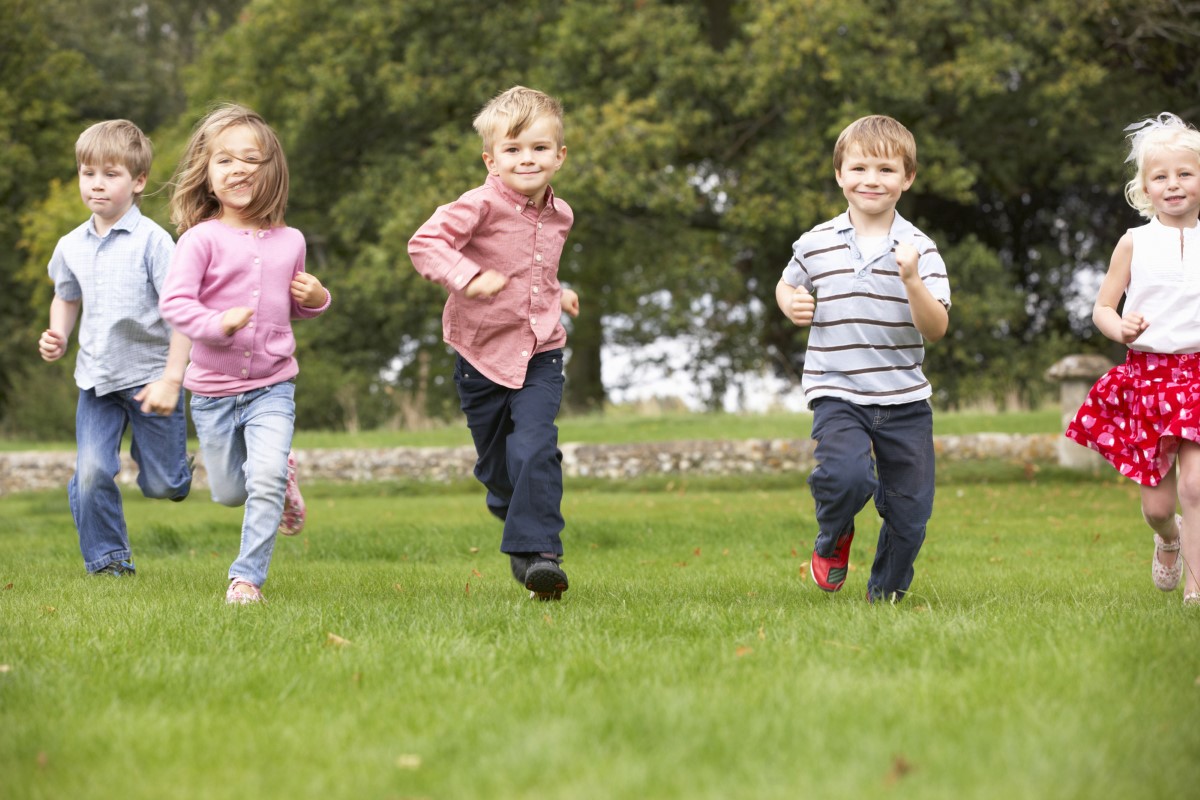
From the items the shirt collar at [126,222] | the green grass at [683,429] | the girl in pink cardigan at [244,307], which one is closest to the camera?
the girl in pink cardigan at [244,307]

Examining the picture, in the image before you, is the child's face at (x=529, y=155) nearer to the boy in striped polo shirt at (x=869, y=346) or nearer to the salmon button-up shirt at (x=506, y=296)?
the salmon button-up shirt at (x=506, y=296)

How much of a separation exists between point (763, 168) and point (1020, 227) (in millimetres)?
7763

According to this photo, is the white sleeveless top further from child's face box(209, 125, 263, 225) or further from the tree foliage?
the tree foliage

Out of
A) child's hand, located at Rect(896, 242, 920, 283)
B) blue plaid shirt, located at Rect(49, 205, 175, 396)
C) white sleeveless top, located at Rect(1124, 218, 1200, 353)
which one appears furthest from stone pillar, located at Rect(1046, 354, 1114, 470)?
blue plaid shirt, located at Rect(49, 205, 175, 396)

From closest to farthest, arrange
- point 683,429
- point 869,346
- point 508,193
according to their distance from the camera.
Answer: point 869,346
point 508,193
point 683,429

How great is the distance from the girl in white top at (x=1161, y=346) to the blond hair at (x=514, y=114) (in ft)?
7.68

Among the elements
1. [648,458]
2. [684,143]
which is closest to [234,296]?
[648,458]

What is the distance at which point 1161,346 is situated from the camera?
5.18m

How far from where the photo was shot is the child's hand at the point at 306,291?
541 centimetres

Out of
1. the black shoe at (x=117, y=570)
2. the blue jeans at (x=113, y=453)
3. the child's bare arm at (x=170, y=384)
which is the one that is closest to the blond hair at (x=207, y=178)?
the child's bare arm at (x=170, y=384)

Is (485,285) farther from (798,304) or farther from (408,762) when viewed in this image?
(408,762)

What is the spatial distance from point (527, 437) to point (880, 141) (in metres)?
1.83

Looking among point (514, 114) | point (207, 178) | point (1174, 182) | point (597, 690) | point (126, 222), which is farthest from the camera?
point (126, 222)

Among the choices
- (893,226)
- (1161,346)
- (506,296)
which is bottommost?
(1161,346)
